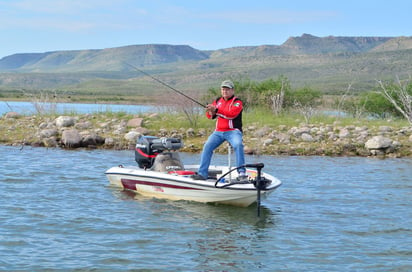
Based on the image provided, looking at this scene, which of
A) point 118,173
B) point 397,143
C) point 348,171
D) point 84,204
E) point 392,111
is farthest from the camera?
point 392,111

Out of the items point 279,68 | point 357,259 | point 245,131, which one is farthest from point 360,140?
point 279,68

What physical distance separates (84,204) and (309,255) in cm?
452

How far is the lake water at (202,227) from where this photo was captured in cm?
775

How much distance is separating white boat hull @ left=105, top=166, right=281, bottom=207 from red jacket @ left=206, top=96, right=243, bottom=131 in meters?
1.01

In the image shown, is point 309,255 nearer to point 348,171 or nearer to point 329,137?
point 348,171

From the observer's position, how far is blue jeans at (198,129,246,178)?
1073 cm

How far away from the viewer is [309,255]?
803 cm

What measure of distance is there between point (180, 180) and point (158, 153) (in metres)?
1.52

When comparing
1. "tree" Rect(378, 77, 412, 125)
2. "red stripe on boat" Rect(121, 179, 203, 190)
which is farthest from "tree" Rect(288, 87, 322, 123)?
"red stripe on boat" Rect(121, 179, 203, 190)

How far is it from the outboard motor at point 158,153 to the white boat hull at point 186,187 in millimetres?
262

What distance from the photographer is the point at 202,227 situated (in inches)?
375

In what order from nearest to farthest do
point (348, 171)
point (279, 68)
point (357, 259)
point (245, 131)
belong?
1. point (357, 259)
2. point (348, 171)
3. point (245, 131)
4. point (279, 68)

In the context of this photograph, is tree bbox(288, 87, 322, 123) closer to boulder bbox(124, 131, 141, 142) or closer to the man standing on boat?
boulder bbox(124, 131, 141, 142)

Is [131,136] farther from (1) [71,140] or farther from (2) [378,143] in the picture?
(2) [378,143]
